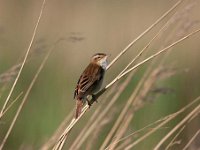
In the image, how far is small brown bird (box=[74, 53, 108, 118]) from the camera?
16.9 feet

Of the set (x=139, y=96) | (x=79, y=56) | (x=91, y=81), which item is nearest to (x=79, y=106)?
(x=139, y=96)

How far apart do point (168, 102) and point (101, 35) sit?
4722 mm

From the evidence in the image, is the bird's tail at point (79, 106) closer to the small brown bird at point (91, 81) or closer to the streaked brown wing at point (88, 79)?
the small brown bird at point (91, 81)

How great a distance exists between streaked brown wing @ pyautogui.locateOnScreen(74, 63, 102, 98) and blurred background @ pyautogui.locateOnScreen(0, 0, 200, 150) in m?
0.25

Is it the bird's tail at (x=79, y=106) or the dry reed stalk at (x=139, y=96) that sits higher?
the bird's tail at (x=79, y=106)

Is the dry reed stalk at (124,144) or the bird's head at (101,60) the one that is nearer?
the dry reed stalk at (124,144)

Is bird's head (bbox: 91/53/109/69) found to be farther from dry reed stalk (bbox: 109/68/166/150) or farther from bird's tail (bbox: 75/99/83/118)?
dry reed stalk (bbox: 109/68/166/150)

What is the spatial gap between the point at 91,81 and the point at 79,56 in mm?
7180

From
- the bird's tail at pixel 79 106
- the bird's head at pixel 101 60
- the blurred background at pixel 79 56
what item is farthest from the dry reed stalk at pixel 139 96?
the bird's head at pixel 101 60

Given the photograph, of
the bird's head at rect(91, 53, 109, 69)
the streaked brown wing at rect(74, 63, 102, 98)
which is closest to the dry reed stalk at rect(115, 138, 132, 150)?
the streaked brown wing at rect(74, 63, 102, 98)

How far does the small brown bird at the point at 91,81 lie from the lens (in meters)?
5.14

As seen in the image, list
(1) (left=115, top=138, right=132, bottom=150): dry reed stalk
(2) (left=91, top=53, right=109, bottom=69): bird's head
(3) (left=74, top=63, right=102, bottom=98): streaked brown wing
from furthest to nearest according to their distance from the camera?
(2) (left=91, top=53, right=109, bottom=69): bird's head
(3) (left=74, top=63, right=102, bottom=98): streaked brown wing
(1) (left=115, top=138, right=132, bottom=150): dry reed stalk

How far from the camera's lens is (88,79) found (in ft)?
17.6

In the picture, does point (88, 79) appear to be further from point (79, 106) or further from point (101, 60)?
point (79, 106)
